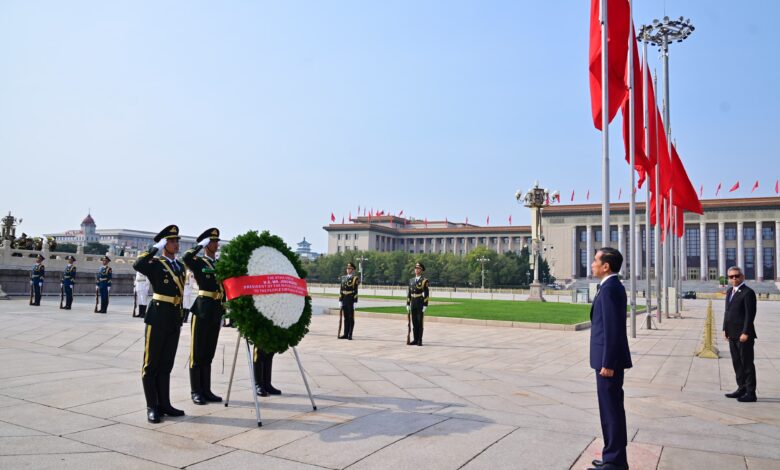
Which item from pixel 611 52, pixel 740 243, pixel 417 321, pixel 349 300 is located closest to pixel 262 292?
pixel 417 321

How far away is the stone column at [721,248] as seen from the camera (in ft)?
304

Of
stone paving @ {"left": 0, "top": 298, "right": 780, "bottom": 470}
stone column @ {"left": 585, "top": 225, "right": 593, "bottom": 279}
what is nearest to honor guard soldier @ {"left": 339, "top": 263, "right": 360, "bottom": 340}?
stone paving @ {"left": 0, "top": 298, "right": 780, "bottom": 470}

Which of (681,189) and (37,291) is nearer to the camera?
(37,291)

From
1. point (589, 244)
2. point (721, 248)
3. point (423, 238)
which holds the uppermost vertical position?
point (423, 238)

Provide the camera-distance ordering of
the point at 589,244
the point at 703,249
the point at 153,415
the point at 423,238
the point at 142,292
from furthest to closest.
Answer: the point at 423,238, the point at 589,244, the point at 703,249, the point at 142,292, the point at 153,415

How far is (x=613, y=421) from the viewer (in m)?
4.50

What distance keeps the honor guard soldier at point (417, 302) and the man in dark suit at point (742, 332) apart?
669 cm

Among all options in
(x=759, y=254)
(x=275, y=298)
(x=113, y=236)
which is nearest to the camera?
(x=275, y=298)

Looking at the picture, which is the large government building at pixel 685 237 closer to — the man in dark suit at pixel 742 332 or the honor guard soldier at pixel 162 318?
the man in dark suit at pixel 742 332

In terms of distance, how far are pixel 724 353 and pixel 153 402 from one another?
40.7 feet

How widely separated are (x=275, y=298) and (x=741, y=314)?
249 inches

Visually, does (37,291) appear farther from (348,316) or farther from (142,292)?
(348,316)

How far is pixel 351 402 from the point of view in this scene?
6773 mm

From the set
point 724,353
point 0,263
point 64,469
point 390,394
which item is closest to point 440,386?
point 390,394
